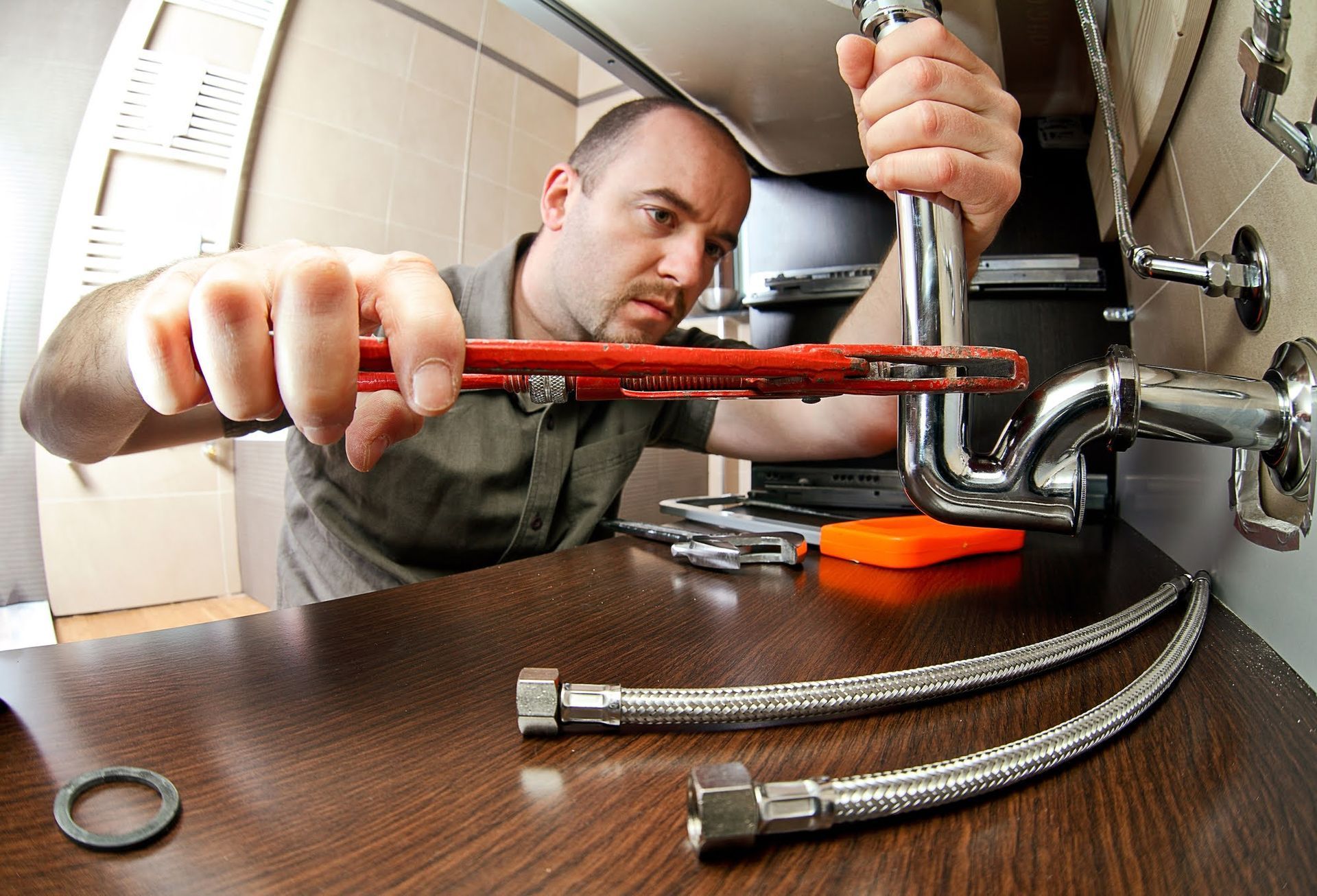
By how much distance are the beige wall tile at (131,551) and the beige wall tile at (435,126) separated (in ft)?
1.74

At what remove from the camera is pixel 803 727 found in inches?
7.4

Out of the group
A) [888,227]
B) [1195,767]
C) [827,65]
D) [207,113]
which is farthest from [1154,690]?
[207,113]

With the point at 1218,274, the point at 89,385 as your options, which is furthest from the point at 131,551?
the point at 1218,274

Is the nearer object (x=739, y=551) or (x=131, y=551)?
(x=739, y=551)

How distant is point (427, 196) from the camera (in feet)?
2.81

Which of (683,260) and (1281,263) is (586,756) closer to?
(1281,263)

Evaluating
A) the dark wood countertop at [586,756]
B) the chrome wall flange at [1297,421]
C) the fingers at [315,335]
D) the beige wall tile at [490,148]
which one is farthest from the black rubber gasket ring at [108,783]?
the beige wall tile at [490,148]

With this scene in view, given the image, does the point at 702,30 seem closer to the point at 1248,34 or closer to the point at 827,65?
the point at 827,65

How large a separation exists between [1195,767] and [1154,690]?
0.04m

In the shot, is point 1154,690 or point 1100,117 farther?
point 1100,117

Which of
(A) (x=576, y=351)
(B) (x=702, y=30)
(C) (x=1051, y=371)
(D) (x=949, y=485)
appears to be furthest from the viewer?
(C) (x=1051, y=371)

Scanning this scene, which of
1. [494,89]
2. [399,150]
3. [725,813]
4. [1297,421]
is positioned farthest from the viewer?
[494,89]

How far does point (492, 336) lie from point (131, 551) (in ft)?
1.32

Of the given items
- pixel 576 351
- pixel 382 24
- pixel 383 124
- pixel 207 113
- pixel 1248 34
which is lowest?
pixel 576 351
